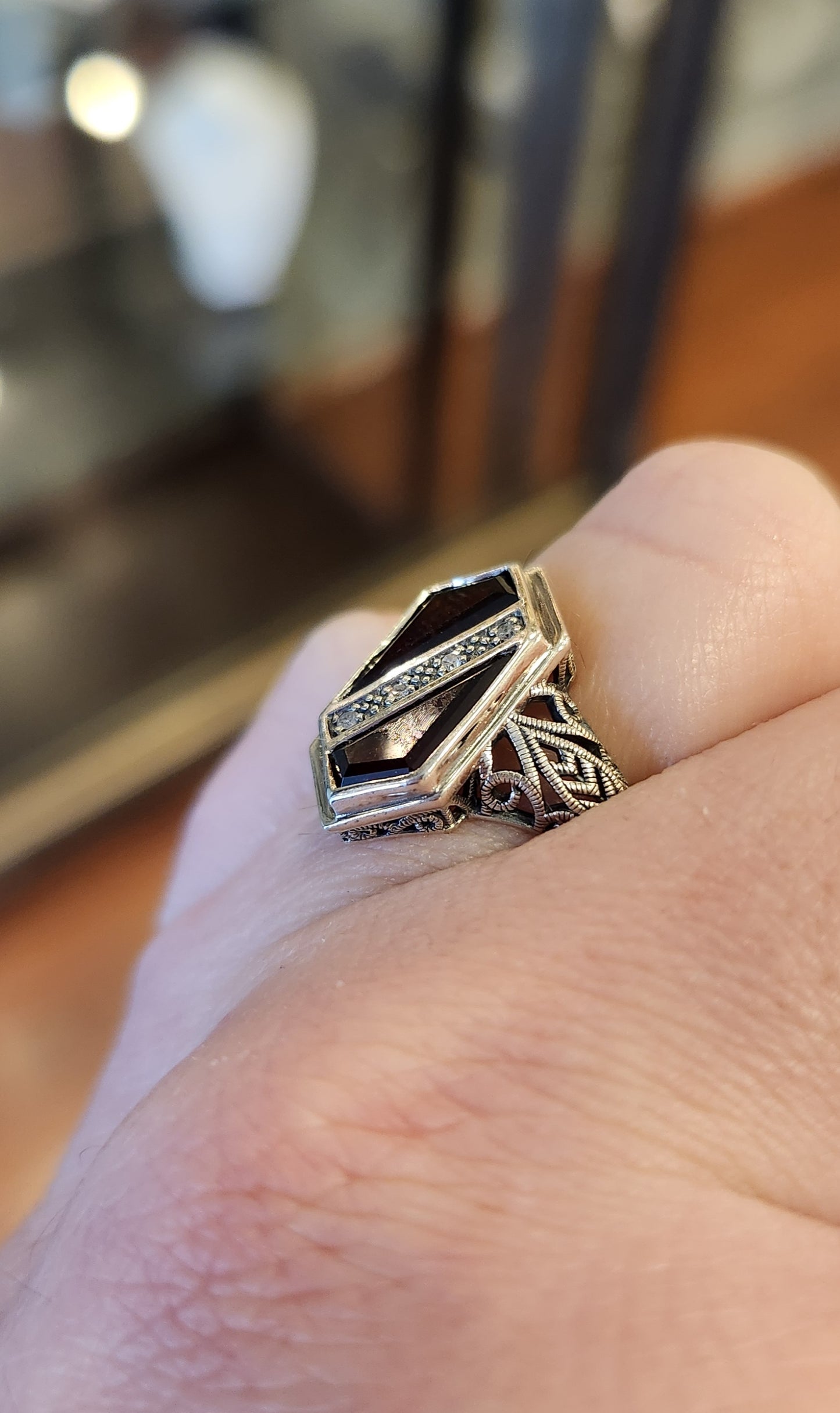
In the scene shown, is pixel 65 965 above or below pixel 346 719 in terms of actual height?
below

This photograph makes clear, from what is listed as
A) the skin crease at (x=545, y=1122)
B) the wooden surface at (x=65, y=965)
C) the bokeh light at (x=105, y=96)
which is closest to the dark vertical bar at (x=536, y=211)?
the bokeh light at (x=105, y=96)

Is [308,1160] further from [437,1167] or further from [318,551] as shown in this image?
[318,551]

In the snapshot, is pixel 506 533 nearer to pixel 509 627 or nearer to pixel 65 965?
pixel 65 965

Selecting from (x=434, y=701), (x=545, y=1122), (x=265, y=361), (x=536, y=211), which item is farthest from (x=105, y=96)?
(x=545, y=1122)

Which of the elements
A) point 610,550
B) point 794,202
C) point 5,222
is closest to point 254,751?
point 610,550

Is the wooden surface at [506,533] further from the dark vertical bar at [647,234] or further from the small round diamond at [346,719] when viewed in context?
the small round diamond at [346,719]

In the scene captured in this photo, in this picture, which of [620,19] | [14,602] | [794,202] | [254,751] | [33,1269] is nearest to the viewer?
[33,1269]

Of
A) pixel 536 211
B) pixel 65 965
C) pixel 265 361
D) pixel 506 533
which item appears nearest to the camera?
pixel 65 965
